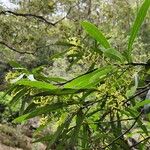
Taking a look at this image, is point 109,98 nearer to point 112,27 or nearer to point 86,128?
point 86,128

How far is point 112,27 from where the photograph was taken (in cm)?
938

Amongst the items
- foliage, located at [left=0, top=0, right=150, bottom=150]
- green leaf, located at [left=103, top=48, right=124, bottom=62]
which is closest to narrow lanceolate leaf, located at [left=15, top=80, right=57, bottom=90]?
foliage, located at [left=0, top=0, right=150, bottom=150]

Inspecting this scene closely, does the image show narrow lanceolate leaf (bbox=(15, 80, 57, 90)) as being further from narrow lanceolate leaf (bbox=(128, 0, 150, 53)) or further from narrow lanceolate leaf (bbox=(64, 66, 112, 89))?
narrow lanceolate leaf (bbox=(128, 0, 150, 53))

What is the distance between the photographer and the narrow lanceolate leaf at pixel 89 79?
885mm

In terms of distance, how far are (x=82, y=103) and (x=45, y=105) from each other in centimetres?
10

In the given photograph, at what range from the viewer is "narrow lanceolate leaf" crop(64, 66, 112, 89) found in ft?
2.90

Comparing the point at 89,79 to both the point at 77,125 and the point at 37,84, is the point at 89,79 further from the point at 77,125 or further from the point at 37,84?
the point at 77,125

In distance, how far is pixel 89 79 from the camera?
35.8 inches

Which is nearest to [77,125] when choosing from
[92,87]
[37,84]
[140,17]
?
[92,87]

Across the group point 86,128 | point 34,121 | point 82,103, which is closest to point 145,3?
point 82,103

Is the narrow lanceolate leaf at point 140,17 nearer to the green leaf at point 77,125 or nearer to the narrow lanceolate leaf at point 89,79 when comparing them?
the narrow lanceolate leaf at point 89,79

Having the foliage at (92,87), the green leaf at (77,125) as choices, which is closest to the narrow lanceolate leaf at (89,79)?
the foliage at (92,87)

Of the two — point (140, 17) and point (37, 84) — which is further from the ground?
point (140, 17)

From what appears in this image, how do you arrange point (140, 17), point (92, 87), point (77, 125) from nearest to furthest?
point (140, 17) → point (92, 87) → point (77, 125)
